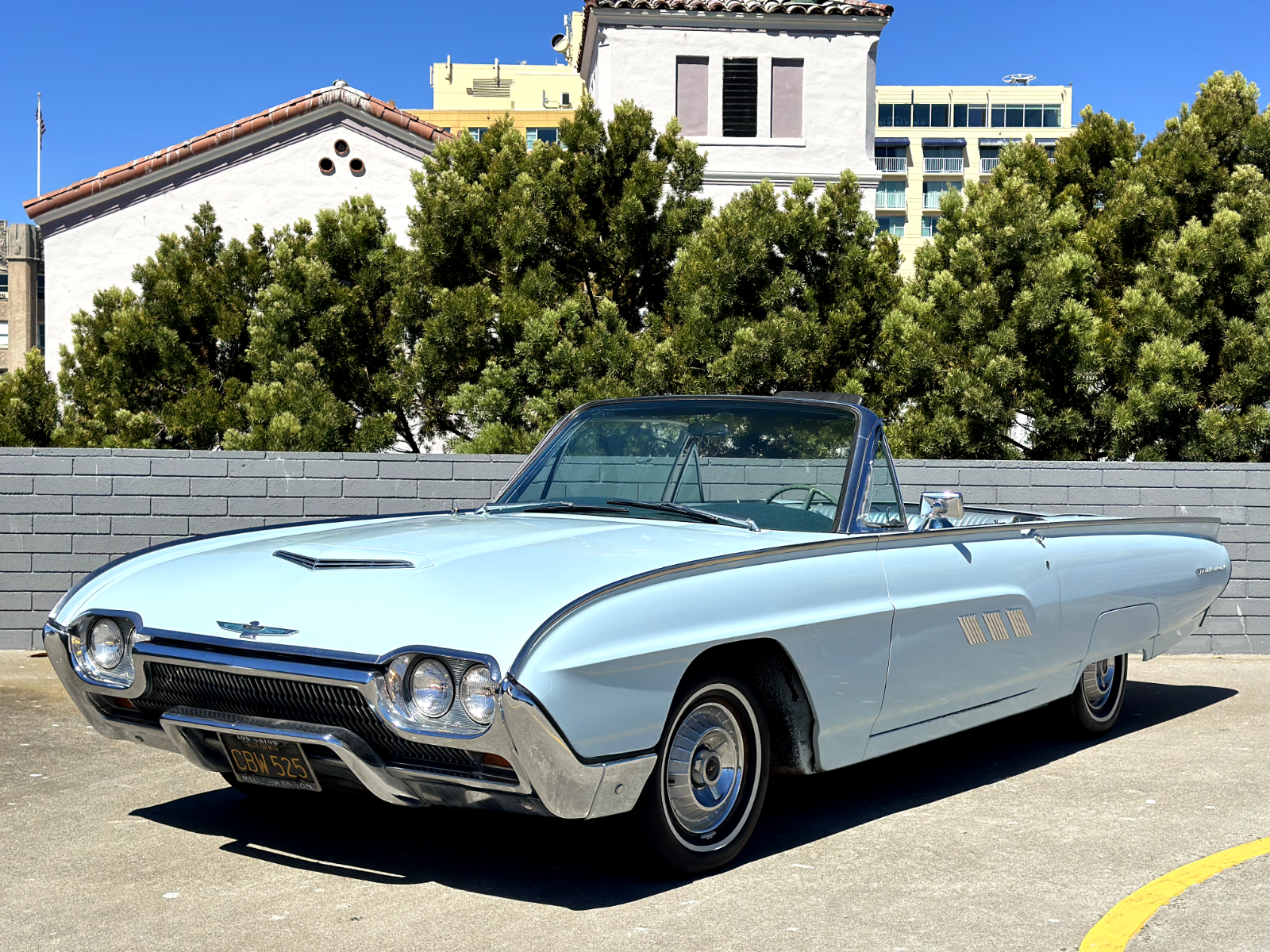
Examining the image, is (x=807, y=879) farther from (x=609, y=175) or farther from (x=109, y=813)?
(x=609, y=175)

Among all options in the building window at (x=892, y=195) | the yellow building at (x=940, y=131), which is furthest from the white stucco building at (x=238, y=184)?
the yellow building at (x=940, y=131)

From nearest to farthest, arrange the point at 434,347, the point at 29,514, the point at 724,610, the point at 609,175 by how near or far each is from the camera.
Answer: the point at 724,610, the point at 29,514, the point at 434,347, the point at 609,175

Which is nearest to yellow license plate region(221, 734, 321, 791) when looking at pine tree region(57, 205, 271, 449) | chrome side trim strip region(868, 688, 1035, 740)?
chrome side trim strip region(868, 688, 1035, 740)

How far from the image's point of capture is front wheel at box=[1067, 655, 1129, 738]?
6.34 metres

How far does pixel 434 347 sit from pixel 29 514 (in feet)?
13.1

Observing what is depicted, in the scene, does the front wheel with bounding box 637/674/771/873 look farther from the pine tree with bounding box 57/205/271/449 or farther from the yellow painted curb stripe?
the pine tree with bounding box 57/205/271/449

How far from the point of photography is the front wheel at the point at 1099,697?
6.34 m

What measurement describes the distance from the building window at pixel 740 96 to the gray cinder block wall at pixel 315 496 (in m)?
14.1

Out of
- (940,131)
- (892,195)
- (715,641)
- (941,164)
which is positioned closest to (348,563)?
(715,641)

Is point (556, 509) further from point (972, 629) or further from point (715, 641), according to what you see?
point (972, 629)

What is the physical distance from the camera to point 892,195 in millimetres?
75688

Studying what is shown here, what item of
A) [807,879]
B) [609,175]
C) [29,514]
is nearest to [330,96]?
[609,175]

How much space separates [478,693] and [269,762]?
0.75 metres

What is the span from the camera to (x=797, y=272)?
11.8 metres
